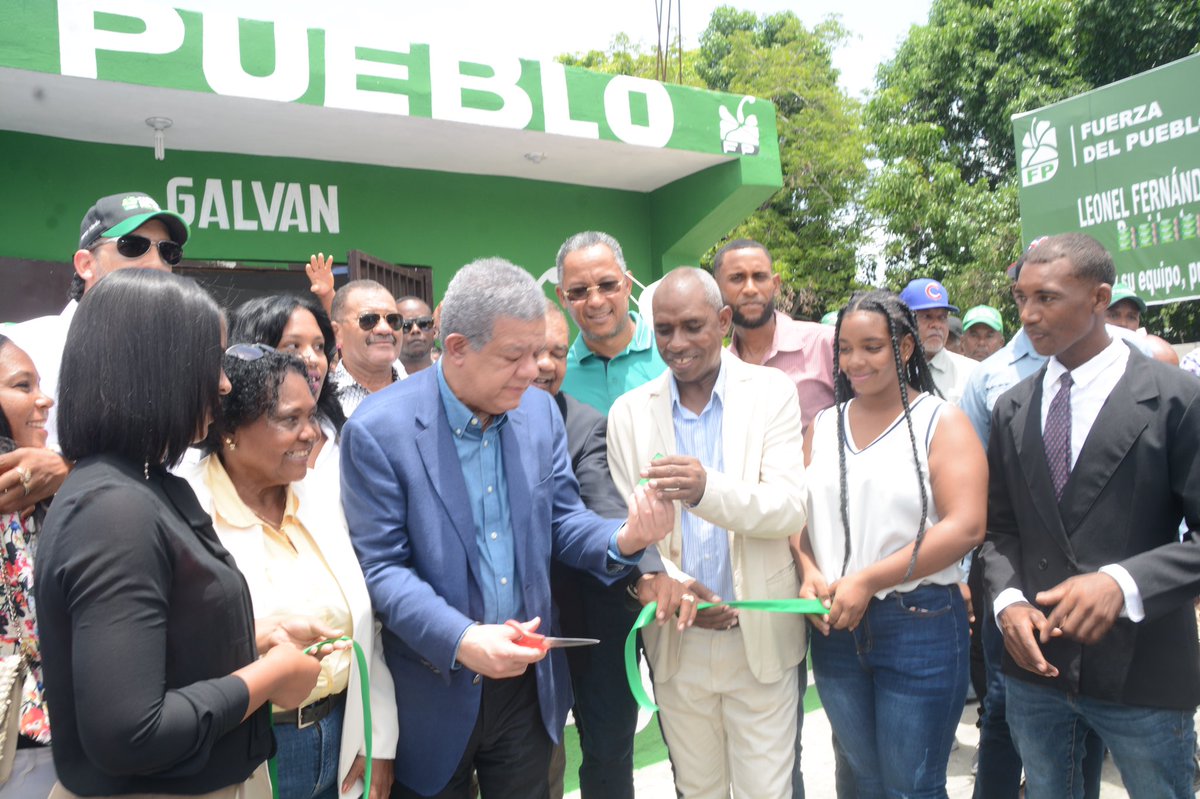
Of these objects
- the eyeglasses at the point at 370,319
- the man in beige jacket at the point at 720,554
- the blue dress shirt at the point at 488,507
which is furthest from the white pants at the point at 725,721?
the eyeglasses at the point at 370,319

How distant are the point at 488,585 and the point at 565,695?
526 mm

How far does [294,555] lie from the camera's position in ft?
8.31

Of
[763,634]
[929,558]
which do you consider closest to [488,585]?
[763,634]

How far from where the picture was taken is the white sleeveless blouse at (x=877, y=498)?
2908 mm

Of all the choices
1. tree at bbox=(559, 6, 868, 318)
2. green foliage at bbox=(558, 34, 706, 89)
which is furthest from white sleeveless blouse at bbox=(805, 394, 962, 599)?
green foliage at bbox=(558, 34, 706, 89)

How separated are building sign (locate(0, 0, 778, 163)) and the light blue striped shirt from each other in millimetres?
5696

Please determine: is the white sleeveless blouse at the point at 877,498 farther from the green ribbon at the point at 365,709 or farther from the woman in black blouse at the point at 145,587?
the woman in black blouse at the point at 145,587

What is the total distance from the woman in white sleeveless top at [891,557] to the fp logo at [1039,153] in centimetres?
943

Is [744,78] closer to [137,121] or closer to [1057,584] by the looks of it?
[137,121]

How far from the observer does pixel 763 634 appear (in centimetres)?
296

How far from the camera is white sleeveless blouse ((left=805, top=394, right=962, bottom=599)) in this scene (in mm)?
2908

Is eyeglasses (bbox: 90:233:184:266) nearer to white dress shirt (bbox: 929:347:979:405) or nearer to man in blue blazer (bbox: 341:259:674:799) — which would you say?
man in blue blazer (bbox: 341:259:674:799)

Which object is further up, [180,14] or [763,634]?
[180,14]

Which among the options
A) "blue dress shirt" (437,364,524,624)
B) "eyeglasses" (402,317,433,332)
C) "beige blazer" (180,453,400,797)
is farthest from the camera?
"eyeglasses" (402,317,433,332)
